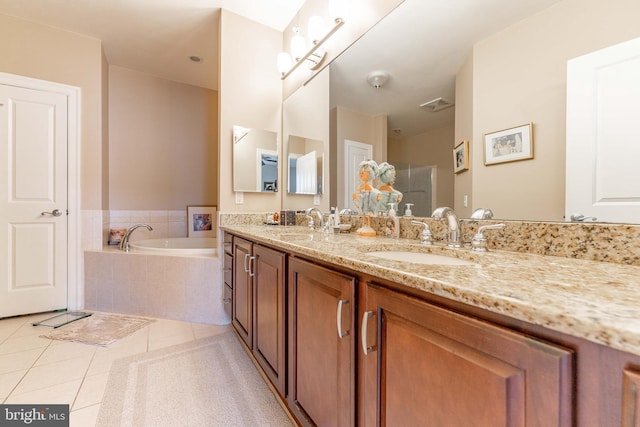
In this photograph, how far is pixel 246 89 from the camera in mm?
2447

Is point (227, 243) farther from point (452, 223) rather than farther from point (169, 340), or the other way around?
point (452, 223)

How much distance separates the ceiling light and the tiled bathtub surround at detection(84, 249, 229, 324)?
69.6 inches

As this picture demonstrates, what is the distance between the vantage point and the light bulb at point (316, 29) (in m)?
2.02

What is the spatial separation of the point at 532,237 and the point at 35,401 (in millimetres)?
2226

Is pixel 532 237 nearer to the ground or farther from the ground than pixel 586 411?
farther from the ground

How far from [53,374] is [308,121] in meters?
2.24

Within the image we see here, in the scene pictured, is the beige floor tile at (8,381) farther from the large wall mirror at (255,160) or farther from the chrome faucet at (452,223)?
the chrome faucet at (452,223)

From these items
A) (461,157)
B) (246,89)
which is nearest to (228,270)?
(246,89)

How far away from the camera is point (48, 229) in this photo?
2.49 m

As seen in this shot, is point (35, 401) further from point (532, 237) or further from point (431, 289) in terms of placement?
point (532, 237)

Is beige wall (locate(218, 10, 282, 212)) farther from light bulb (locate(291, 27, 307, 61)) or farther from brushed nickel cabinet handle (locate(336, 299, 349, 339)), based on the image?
brushed nickel cabinet handle (locate(336, 299, 349, 339))

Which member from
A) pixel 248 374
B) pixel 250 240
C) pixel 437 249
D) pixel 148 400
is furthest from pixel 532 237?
pixel 148 400

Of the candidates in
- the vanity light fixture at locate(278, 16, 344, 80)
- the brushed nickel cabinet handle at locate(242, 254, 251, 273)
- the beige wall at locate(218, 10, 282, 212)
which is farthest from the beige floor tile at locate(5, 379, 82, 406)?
the vanity light fixture at locate(278, 16, 344, 80)

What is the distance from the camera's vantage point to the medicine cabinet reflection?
2186mm
